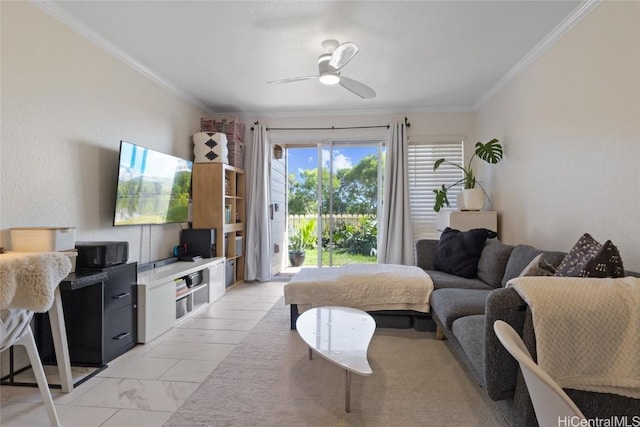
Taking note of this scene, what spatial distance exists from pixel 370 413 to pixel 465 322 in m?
0.77

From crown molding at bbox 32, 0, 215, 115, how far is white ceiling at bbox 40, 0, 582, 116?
0.4 inches

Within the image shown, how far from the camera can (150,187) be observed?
10.6ft

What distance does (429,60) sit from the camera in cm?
319

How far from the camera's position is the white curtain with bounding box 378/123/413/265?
4.59 meters

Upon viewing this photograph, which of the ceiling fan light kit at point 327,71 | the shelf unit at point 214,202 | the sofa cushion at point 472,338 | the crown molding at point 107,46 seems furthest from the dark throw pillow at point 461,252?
the crown molding at point 107,46

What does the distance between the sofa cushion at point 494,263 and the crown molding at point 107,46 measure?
12.5ft

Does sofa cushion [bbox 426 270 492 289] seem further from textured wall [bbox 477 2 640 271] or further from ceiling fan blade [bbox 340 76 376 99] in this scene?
ceiling fan blade [bbox 340 76 376 99]

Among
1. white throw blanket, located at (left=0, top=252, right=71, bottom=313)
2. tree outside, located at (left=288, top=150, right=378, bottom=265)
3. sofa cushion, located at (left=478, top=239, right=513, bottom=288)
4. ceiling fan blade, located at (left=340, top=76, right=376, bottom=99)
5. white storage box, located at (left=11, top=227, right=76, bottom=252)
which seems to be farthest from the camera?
tree outside, located at (left=288, top=150, right=378, bottom=265)

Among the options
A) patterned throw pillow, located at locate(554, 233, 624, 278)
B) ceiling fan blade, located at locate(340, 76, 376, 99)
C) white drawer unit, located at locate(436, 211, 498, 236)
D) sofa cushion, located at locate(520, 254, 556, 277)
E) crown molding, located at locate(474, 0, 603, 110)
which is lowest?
sofa cushion, located at locate(520, 254, 556, 277)

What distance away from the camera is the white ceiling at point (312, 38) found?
7.76ft

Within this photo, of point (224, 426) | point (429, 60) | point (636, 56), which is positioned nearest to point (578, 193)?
point (636, 56)

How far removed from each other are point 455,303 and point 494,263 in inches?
31.9

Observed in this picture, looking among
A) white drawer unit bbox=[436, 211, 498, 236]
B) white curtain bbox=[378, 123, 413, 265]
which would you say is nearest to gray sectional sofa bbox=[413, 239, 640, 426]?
white drawer unit bbox=[436, 211, 498, 236]

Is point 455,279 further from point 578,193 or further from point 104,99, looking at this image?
point 104,99
